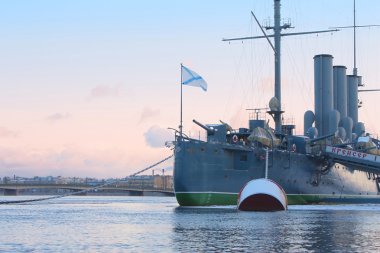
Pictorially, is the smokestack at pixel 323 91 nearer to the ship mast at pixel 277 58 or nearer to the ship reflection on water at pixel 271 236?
the ship mast at pixel 277 58

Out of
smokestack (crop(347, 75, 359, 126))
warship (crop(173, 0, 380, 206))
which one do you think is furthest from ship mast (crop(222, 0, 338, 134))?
smokestack (crop(347, 75, 359, 126))

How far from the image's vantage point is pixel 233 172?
74.4m

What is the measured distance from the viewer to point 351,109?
11062cm

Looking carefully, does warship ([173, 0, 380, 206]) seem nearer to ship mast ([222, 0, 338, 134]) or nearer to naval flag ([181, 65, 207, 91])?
ship mast ([222, 0, 338, 134])

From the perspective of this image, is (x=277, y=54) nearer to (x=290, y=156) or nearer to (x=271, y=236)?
(x=290, y=156)

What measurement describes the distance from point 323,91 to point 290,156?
17440 millimetres

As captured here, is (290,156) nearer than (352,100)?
Yes

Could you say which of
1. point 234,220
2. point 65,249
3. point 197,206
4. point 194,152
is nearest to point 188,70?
point 194,152

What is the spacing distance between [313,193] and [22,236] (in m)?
52.0

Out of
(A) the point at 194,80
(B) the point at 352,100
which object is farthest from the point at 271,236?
(B) the point at 352,100

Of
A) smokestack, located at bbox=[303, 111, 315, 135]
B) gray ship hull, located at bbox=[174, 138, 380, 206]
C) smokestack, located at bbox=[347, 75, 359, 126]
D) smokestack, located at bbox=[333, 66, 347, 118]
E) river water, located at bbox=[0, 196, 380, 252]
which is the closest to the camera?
river water, located at bbox=[0, 196, 380, 252]

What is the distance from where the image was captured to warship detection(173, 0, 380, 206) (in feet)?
237

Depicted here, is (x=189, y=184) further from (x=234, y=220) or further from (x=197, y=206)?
(x=234, y=220)

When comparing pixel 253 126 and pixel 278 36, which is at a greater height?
pixel 278 36
